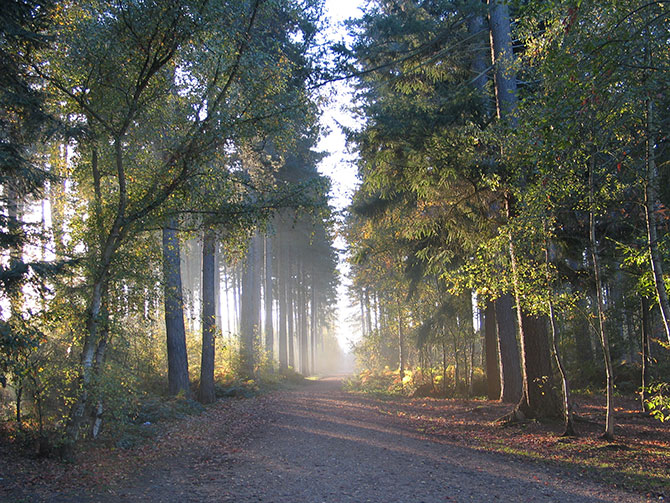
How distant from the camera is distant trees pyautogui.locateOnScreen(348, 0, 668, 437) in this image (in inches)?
190

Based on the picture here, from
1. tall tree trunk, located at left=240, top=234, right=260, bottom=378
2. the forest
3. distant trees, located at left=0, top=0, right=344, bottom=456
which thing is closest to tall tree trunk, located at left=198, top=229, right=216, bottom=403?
the forest

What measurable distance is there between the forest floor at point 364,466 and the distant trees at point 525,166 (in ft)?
4.26

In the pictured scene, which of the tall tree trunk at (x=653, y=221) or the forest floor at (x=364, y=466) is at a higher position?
the tall tree trunk at (x=653, y=221)

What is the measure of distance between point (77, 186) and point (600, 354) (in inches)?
649

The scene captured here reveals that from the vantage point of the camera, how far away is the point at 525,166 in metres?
7.71

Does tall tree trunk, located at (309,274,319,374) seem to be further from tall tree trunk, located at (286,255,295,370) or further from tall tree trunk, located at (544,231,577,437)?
tall tree trunk, located at (544,231,577,437)

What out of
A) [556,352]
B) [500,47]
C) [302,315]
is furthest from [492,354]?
[302,315]

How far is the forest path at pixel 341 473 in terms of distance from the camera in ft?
18.1

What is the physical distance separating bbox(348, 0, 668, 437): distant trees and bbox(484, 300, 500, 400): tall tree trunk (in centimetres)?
4

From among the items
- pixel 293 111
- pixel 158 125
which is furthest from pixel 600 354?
pixel 158 125

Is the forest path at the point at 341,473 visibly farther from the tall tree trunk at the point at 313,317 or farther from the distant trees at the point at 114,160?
the tall tree trunk at the point at 313,317

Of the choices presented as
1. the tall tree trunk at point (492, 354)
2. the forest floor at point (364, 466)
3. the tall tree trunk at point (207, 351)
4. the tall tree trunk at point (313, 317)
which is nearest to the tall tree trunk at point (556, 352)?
the forest floor at point (364, 466)

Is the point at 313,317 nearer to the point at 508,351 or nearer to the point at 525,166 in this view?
the point at 508,351

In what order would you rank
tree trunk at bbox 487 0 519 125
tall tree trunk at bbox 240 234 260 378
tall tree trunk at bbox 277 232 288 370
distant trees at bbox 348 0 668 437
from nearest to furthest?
distant trees at bbox 348 0 668 437, tree trunk at bbox 487 0 519 125, tall tree trunk at bbox 240 234 260 378, tall tree trunk at bbox 277 232 288 370
